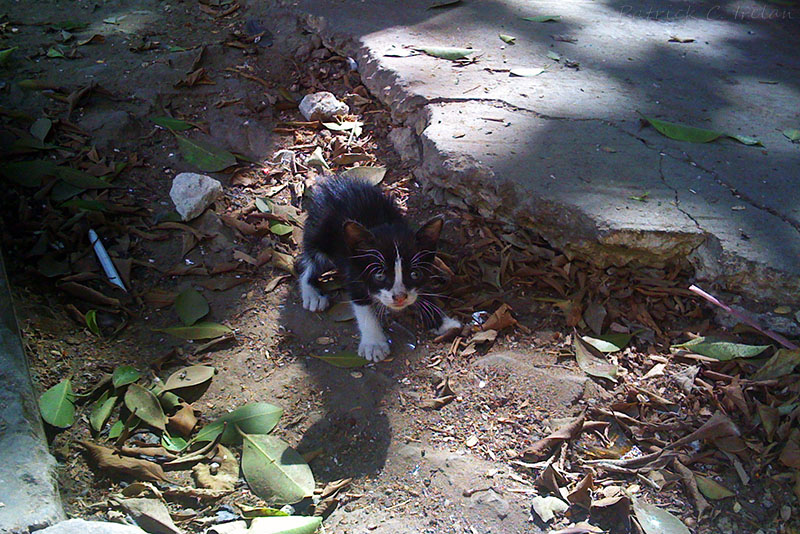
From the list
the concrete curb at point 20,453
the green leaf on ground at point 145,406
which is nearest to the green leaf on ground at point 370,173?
the green leaf on ground at point 145,406

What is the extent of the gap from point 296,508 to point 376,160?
2.35 metres

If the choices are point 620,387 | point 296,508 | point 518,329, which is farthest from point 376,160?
point 296,508

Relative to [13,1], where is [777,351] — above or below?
below

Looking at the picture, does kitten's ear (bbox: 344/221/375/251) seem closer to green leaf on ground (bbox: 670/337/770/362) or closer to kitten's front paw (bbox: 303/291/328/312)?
kitten's front paw (bbox: 303/291/328/312)

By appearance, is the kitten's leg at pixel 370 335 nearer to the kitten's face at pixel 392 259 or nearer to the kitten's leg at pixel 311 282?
the kitten's face at pixel 392 259

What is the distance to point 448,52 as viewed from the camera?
4543 mm

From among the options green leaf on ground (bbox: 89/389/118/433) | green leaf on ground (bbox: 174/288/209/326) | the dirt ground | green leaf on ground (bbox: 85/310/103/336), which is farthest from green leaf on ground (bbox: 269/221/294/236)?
green leaf on ground (bbox: 89/389/118/433)

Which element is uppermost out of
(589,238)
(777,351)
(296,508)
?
(589,238)

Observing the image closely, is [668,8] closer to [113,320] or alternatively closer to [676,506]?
[676,506]

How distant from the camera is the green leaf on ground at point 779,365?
9.05ft

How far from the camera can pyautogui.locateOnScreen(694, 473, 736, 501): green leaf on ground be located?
2.50 meters

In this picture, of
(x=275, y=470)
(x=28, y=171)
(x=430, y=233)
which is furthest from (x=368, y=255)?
(x=28, y=171)

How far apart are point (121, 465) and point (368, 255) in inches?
53.7

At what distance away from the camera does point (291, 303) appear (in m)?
3.51
